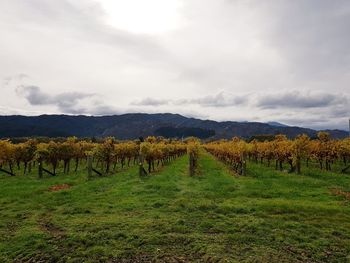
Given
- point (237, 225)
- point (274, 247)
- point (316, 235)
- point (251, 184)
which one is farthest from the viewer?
point (251, 184)

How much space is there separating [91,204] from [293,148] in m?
29.9

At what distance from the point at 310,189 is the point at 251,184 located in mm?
4956

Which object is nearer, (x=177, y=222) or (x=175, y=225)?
(x=175, y=225)

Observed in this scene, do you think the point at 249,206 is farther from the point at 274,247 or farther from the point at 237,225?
the point at 274,247

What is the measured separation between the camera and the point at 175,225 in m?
17.1

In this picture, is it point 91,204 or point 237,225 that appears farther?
point 91,204

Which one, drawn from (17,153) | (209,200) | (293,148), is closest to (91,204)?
(209,200)

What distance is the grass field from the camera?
44.2 feet

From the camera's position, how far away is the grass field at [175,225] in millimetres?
13461

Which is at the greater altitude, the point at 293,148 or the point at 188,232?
the point at 293,148

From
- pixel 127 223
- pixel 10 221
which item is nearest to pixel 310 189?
pixel 127 223

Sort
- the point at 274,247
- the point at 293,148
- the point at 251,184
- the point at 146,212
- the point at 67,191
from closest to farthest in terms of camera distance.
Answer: the point at 274,247, the point at 146,212, the point at 67,191, the point at 251,184, the point at 293,148

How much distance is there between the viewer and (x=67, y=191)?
2714 cm

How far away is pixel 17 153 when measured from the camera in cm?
5031
